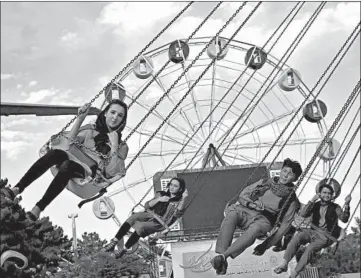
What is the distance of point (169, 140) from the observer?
2114cm

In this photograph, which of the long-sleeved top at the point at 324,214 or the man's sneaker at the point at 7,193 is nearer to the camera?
the man's sneaker at the point at 7,193

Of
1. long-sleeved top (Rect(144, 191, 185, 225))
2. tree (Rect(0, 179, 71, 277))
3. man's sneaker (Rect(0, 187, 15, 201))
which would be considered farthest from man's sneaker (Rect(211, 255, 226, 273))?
man's sneaker (Rect(0, 187, 15, 201))

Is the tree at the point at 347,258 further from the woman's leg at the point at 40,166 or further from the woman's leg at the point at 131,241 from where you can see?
the woman's leg at the point at 40,166

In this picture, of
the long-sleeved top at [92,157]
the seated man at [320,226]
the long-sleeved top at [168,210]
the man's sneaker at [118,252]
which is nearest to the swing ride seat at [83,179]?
the long-sleeved top at [92,157]

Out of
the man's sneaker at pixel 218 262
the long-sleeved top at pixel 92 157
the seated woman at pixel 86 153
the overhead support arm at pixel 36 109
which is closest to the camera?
the seated woman at pixel 86 153

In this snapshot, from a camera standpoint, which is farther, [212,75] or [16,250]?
[212,75]

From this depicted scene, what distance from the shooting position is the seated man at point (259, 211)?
7617mm

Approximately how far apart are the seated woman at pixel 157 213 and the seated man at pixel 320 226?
155 cm

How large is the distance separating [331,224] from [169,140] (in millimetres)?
12647

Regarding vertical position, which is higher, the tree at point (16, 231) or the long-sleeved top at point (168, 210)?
the long-sleeved top at point (168, 210)

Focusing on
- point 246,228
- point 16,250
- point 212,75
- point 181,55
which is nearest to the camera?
point 16,250

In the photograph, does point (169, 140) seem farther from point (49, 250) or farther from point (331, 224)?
point (331, 224)

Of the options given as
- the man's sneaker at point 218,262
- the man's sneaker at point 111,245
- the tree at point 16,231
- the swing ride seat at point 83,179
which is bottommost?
the man's sneaker at point 218,262

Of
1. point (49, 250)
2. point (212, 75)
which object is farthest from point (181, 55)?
point (49, 250)
